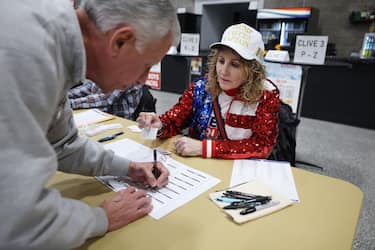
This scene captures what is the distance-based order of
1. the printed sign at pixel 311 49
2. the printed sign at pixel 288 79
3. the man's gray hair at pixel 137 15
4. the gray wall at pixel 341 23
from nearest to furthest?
1. the man's gray hair at pixel 137 15
2. the printed sign at pixel 311 49
3. the printed sign at pixel 288 79
4. the gray wall at pixel 341 23

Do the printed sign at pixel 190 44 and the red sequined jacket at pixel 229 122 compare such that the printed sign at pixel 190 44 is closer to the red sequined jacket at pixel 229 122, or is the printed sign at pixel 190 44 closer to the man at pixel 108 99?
the man at pixel 108 99

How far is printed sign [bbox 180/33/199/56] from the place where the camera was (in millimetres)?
2188

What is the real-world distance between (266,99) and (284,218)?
2.14ft

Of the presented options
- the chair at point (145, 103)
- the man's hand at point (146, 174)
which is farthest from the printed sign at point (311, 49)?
the man's hand at point (146, 174)

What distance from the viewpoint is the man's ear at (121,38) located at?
49 cm

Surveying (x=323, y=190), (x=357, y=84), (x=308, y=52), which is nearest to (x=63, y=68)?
(x=323, y=190)

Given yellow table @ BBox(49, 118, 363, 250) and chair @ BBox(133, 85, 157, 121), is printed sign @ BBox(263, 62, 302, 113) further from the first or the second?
yellow table @ BBox(49, 118, 363, 250)

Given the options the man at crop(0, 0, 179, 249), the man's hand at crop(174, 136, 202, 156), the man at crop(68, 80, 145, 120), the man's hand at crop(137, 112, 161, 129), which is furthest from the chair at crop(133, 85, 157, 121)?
the man at crop(0, 0, 179, 249)

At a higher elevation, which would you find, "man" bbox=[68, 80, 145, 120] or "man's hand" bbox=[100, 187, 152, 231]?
"man" bbox=[68, 80, 145, 120]

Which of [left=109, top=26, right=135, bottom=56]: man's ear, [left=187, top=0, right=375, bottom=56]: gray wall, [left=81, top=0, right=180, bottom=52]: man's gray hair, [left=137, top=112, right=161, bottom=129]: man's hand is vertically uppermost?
[left=187, top=0, right=375, bottom=56]: gray wall

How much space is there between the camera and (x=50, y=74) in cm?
42

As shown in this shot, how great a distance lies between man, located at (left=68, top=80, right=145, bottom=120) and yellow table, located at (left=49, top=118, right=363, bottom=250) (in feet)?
2.74


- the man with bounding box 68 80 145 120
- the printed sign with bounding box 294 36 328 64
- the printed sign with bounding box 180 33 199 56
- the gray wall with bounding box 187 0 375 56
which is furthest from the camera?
the gray wall with bounding box 187 0 375 56

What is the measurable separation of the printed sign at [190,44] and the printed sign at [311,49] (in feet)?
2.48
